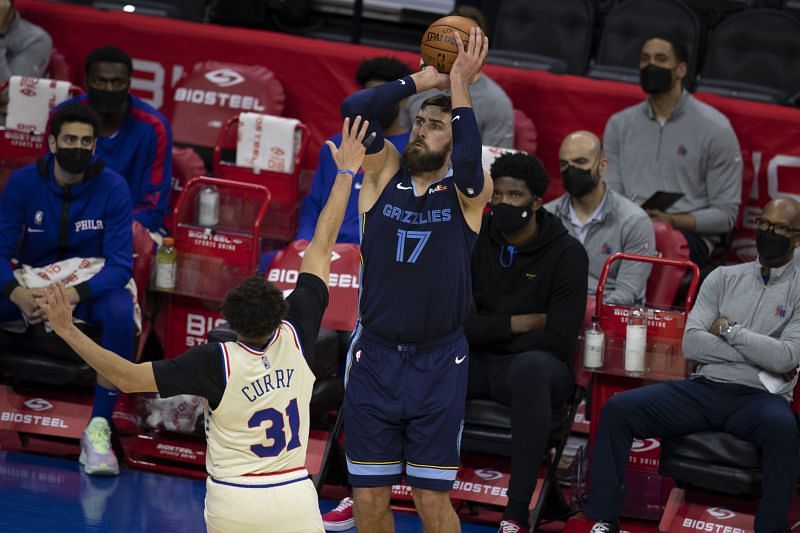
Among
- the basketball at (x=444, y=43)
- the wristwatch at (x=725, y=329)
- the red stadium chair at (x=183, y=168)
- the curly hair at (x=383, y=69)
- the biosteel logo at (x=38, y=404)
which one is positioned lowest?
the biosteel logo at (x=38, y=404)

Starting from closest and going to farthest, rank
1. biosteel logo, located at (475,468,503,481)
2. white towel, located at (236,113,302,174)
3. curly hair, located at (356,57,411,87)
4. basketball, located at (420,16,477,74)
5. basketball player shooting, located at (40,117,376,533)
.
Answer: basketball player shooting, located at (40,117,376,533) → basketball, located at (420,16,477,74) → biosteel logo, located at (475,468,503,481) → curly hair, located at (356,57,411,87) → white towel, located at (236,113,302,174)

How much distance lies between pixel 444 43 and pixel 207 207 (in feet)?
9.63

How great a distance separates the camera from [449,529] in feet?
18.5

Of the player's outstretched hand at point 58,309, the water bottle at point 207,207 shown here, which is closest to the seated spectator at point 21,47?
the water bottle at point 207,207

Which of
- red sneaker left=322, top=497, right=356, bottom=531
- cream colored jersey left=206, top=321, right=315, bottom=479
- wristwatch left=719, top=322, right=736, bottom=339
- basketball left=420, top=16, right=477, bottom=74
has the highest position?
basketball left=420, top=16, right=477, bottom=74

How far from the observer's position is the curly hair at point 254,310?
4754 mm

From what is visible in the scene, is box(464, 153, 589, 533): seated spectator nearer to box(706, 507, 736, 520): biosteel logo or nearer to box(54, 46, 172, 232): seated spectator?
box(706, 507, 736, 520): biosteel logo

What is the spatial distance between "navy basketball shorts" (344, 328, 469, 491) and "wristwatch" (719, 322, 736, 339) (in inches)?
61.2

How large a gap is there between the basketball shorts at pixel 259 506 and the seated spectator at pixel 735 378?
2.05m

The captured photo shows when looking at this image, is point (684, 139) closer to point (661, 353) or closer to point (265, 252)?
point (661, 353)

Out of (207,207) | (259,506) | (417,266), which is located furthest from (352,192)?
(259,506)

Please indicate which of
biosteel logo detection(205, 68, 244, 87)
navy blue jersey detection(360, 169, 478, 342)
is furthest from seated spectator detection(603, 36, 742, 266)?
navy blue jersey detection(360, 169, 478, 342)

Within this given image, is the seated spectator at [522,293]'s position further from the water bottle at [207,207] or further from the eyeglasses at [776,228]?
the water bottle at [207,207]

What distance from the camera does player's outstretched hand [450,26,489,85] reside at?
547cm
